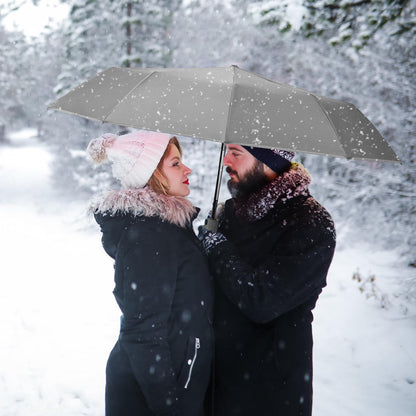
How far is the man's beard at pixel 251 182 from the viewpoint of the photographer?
262 centimetres

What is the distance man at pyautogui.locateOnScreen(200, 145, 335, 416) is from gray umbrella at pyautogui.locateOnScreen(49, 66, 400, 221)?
45 cm

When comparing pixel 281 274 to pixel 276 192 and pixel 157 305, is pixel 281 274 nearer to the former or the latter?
pixel 276 192

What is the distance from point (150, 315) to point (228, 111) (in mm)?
1122

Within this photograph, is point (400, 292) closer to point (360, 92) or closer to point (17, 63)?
point (360, 92)

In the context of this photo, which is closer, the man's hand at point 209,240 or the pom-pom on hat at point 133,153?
the pom-pom on hat at point 133,153

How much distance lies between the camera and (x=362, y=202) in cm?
757

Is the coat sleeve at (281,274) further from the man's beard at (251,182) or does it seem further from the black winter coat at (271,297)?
the man's beard at (251,182)

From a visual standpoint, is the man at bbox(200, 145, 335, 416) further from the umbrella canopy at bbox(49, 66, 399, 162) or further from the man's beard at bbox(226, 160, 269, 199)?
the umbrella canopy at bbox(49, 66, 399, 162)

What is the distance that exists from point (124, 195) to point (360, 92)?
7156 millimetres

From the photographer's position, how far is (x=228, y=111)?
6.41 ft

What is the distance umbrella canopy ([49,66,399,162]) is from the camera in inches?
75.5

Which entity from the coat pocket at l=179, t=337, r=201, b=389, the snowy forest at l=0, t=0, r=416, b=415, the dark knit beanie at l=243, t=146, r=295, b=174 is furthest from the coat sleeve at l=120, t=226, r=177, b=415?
the snowy forest at l=0, t=0, r=416, b=415

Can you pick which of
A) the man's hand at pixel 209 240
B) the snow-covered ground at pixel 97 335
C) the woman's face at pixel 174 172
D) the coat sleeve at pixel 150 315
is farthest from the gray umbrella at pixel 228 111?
the snow-covered ground at pixel 97 335

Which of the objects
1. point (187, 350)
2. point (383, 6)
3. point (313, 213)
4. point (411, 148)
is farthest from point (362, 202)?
point (187, 350)
